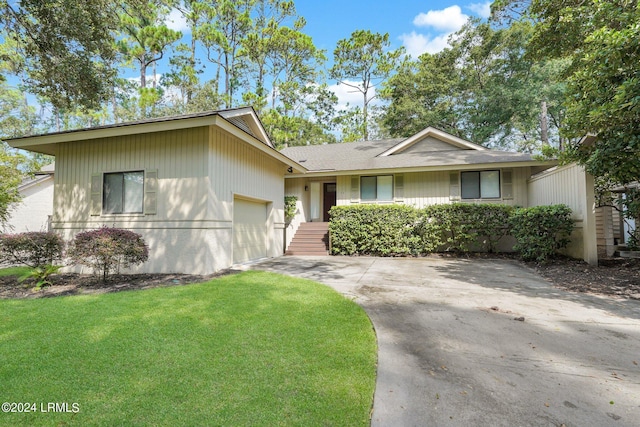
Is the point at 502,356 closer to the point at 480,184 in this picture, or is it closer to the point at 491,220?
the point at 491,220

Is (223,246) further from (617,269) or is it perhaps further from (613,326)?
(617,269)

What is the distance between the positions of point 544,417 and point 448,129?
24.9m

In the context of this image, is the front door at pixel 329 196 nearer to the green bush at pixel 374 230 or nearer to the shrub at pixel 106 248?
the green bush at pixel 374 230

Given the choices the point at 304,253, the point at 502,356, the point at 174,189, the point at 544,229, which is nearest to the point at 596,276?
the point at 544,229

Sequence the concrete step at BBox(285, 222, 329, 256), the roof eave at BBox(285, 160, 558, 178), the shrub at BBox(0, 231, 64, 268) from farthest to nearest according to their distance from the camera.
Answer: the concrete step at BBox(285, 222, 329, 256) < the roof eave at BBox(285, 160, 558, 178) < the shrub at BBox(0, 231, 64, 268)

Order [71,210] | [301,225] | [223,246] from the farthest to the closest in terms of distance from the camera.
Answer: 1. [301,225]
2. [71,210]
3. [223,246]

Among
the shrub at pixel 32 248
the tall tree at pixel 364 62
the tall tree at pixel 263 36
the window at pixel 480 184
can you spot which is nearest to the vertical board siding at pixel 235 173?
the shrub at pixel 32 248

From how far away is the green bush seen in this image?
10477 millimetres

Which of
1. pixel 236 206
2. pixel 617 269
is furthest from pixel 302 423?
pixel 617 269

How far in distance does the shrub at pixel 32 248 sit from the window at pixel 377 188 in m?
10.2

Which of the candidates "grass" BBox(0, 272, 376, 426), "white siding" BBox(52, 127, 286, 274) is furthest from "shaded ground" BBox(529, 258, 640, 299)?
"white siding" BBox(52, 127, 286, 274)

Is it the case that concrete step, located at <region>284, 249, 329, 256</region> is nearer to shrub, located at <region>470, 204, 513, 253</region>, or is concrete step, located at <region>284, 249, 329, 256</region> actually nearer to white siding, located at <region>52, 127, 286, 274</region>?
white siding, located at <region>52, 127, 286, 274</region>

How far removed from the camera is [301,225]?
13039 mm

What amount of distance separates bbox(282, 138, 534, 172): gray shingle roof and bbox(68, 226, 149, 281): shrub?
8.12 metres
